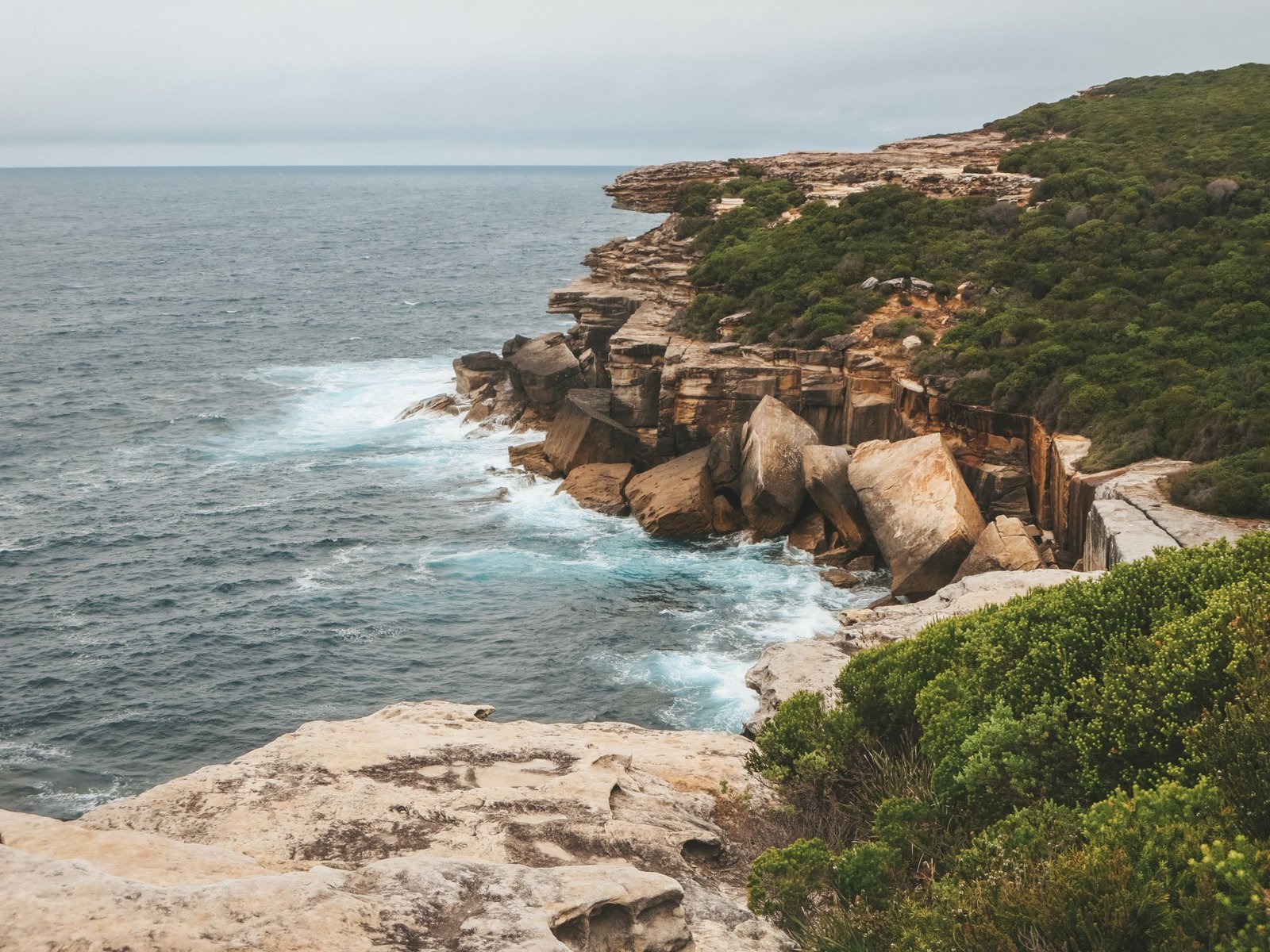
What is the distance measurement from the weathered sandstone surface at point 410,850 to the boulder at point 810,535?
2191 centimetres

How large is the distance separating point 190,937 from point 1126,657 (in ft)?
37.6

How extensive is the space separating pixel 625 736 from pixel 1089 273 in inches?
1395

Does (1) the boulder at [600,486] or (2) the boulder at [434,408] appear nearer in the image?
(1) the boulder at [600,486]

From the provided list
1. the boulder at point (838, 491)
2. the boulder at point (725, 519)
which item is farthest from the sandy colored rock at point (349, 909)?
the boulder at point (725, 519)

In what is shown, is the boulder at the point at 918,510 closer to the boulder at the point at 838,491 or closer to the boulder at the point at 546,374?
the boulder at the point at 838,491

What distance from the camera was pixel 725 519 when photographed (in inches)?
1763

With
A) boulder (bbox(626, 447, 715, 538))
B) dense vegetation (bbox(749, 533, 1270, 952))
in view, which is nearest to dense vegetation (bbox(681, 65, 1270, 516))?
boulder (bbox(626, 447, 715, 538))

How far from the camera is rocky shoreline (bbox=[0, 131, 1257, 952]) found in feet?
32.9

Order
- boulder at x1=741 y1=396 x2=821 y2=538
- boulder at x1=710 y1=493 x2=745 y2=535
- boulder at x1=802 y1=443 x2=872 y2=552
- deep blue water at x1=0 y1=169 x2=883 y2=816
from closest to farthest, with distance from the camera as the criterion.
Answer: deep blue water at x1=0 y1=169 x2=883 y2=816, boulder at x1=802 y1=443 x2=872 y2=552, boulder at x1=741 y1=396 x2=821 y2=538, boulder at x1=710 y1=493 x2=745 y2=535

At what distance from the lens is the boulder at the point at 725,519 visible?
147 feet

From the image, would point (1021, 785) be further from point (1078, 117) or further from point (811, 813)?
point (1078, 117)

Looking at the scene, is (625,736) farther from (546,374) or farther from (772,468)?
(546,374)

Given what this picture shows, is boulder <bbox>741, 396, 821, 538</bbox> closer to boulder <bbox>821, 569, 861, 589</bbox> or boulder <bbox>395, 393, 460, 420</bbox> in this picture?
boulder <bbox>821, 569, 861, 589</bbox>

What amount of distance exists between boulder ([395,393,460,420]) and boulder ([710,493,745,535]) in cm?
2434
